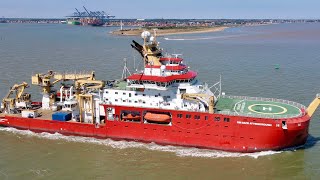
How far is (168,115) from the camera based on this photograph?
82.6 ft

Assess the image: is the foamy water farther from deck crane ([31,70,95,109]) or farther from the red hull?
deck crane ([31,70,95,109])

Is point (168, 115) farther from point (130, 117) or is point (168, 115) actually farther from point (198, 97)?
point (130, 117)

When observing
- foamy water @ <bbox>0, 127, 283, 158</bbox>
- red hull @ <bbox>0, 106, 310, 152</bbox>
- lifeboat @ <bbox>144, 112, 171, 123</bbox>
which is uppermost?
lifeboat @ <bbox>144, 112, 171, 123</bbox>

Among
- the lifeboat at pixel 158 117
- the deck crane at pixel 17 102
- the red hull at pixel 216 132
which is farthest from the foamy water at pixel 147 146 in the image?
the deck crane at pixel 17 102

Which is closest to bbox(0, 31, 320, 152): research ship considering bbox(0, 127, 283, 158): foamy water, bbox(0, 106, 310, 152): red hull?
bbox(0, 106, 310, 152): red hull

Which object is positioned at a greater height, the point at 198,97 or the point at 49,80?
the point at 49,80

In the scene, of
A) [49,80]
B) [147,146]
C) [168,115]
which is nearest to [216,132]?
[168,115]

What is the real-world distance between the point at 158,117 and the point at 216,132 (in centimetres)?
408

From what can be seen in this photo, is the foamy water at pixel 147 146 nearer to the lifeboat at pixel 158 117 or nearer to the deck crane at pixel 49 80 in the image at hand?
the lifeboat at pixel 158 117

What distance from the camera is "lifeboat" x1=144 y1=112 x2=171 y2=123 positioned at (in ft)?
82.2

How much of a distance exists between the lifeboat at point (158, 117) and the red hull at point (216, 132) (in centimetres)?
36

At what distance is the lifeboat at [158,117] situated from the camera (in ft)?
82.2

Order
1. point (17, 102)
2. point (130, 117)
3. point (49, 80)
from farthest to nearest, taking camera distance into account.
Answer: point (17, 102), point (49, 80), point (130, 117)

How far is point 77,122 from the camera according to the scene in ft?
91.0
